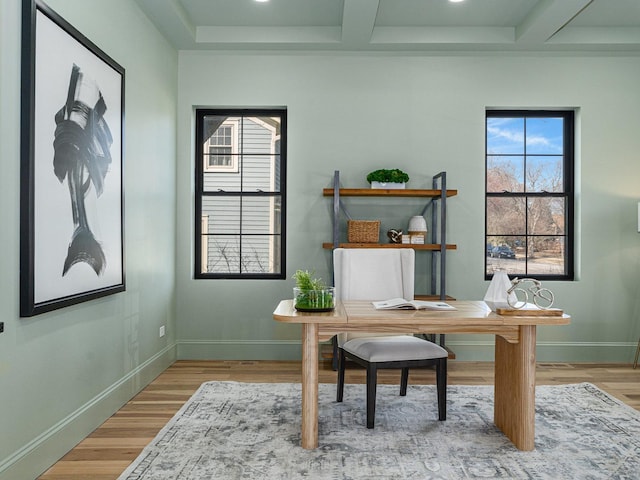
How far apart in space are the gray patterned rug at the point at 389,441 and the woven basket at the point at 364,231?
1283mm

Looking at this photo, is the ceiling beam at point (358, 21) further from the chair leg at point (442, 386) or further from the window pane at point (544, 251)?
the chair leg at point (442, 386)

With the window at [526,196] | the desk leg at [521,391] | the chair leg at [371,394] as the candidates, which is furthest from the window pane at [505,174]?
the chair leg at [371,394]

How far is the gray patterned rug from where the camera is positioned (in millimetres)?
2363

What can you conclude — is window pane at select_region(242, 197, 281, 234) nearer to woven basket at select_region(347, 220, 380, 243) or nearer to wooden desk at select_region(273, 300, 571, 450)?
woven basket at select_region(347, 220, 380, 243)

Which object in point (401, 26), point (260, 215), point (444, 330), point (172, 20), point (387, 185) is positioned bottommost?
point (444, 330)

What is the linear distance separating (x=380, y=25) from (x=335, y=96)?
69 centimetres

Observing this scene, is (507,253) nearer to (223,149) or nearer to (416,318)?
(416,318)

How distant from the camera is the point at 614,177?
4.58 m

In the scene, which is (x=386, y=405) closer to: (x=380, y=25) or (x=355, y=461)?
(x=355, y=461)

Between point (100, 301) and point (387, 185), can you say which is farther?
point (387, 185)

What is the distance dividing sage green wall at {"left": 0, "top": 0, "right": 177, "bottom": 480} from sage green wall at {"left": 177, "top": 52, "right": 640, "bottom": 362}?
0.55 metres

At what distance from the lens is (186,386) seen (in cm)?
376

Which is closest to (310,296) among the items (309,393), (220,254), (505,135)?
(309,393)

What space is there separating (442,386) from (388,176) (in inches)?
76.1
